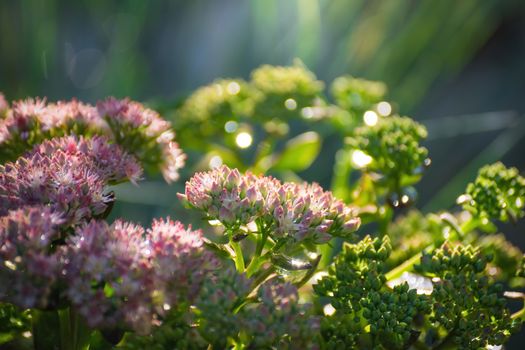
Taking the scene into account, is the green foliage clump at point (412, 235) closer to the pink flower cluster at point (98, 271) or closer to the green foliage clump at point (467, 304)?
the green foliage clump at point (467, 304)

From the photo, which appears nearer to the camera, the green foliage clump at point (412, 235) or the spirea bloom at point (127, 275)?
the spirea bloom at point (127, 275)

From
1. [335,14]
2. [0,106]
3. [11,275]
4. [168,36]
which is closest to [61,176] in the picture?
[11,275]

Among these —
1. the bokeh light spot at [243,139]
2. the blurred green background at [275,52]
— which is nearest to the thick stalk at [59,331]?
the bokeh light spot at [243,139]

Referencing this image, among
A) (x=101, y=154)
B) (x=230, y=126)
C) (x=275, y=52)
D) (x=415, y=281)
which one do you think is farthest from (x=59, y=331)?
(x=275, y=52)

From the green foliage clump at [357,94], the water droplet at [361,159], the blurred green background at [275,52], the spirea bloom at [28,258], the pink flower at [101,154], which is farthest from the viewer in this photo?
the blurred green background at [275,52]

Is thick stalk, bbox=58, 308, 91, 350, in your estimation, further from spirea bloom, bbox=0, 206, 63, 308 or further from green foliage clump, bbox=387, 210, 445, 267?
green foliage clump, bbox=387, 210, 445, 267

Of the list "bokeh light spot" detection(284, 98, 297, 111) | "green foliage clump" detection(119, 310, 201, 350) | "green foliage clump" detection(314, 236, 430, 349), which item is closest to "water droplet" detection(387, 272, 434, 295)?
"green foliage clump" detection(314, 236, 430, 349)

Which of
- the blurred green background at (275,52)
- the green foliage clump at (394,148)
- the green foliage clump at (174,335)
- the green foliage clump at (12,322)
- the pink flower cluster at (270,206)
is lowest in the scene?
the green foliage clump at (174,335)
